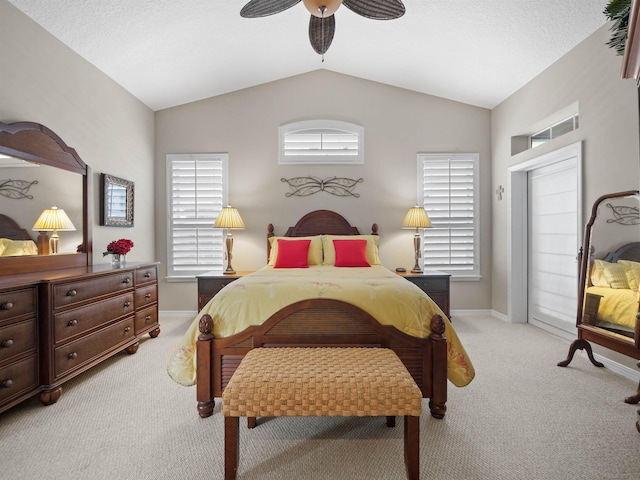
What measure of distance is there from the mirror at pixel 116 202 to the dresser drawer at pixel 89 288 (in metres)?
0.87

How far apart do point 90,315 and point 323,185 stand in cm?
299

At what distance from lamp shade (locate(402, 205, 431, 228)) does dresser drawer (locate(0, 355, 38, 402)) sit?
3.79 meters

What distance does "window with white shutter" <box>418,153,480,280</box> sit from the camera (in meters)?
4.54

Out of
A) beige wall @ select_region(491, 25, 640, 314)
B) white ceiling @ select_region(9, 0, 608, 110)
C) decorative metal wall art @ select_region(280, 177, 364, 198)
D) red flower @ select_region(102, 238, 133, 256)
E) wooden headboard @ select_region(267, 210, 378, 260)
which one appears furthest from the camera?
decorative metal wall art @ select_region(280, 177, 364, 198)

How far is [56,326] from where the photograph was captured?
2.27 meters

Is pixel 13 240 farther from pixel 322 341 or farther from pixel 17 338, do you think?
pixel 322 341

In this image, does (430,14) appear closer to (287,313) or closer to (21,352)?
(287,313)

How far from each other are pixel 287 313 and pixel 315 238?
80.8 inches

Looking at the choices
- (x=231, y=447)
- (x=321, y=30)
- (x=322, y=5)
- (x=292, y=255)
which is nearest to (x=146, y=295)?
(x=292, y=255)

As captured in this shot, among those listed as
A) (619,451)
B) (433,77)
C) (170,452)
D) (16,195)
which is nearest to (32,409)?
(170,452)

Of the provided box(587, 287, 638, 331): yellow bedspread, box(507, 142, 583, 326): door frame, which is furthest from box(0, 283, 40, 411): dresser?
box(507, 142, 583, 326): door frame

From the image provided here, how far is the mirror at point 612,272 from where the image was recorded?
92.4 inches

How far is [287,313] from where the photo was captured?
2049mm

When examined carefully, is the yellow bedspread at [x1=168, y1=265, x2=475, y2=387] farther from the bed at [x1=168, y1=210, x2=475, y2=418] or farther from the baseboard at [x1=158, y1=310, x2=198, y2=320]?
Answer: the baseboard at [x1=158, y1=310, x2=198, y2=320]
